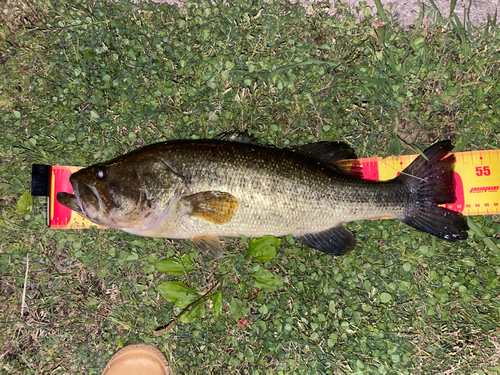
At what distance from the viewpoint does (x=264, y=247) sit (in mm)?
3289

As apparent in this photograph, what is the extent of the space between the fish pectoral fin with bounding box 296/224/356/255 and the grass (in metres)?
0.19

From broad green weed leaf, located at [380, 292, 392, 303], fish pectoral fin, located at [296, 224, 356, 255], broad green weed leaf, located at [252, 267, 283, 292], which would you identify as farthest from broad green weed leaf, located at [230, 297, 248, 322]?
broad green weed leaf, located at [380, 292, 392, 303]

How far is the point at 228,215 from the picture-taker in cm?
305

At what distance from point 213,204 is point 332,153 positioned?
1351 mm

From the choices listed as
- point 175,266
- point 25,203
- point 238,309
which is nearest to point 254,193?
point 175,266

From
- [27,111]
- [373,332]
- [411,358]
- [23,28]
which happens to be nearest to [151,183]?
[27,111]

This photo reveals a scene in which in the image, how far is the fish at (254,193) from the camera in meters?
3.02

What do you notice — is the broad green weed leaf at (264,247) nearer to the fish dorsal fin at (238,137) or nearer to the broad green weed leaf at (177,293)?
the broad green weed leaf at (177,293)

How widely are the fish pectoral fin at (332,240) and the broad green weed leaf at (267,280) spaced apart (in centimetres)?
47

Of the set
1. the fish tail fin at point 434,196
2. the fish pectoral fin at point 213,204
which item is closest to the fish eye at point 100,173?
the fish pectoral fin at point 213,204

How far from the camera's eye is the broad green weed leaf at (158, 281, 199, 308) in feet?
11.0

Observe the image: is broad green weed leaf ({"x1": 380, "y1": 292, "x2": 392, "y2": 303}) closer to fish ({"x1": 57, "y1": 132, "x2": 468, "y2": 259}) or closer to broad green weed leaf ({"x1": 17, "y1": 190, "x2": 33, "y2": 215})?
fish ({"x1": 57, "y1": 132, "x2": 468, "y2": 259})

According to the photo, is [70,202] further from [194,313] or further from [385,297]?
[385,297]

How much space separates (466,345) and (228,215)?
2.86 meters
